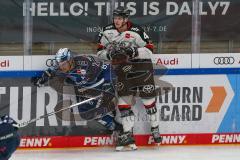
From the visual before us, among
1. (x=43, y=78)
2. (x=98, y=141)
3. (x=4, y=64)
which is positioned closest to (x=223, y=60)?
(x=98, y=141)

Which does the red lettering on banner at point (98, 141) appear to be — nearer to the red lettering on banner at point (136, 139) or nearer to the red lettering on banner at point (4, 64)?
the red lettering on banner at point (136, 139)

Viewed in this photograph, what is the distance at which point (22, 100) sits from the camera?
6.83 m

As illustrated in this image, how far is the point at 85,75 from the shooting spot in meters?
6.73

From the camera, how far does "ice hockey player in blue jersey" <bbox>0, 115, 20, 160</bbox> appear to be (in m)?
4.72

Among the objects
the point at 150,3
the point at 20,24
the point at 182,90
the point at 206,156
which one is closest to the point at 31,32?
the point at 20,24

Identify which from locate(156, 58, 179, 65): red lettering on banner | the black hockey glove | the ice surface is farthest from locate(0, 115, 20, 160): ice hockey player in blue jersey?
locate(156, 58, 179, 65): red lettering on banner

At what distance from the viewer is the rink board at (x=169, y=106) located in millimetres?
6809

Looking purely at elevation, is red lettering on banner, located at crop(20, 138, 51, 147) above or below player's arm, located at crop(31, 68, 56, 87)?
below

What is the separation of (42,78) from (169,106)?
50.9 inches

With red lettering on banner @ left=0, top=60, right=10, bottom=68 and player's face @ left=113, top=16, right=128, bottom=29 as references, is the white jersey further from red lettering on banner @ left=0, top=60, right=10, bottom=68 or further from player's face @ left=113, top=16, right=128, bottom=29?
red lettering on banner @ left=0, top=60, right=10, bottom=68

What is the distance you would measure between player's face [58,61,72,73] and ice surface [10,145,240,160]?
31.8 inches

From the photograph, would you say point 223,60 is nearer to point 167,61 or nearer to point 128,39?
point 167,61

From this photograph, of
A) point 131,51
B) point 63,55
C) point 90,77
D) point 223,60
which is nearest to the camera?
point 63,55

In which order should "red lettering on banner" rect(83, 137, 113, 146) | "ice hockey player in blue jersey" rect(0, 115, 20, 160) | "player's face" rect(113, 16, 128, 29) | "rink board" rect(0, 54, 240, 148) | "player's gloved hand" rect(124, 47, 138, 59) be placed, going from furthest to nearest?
"red lettering on banner" rect(83, 137, 113, 146)
"rink board" rect(0, 54, 240, 148)
"player's gloved hand" rect(124, 47, 138, 59)
"player's face" rect(113, 16, 128, 29)
"ice hockey player in blue jersey" rect(0, 115, 20, 160)
